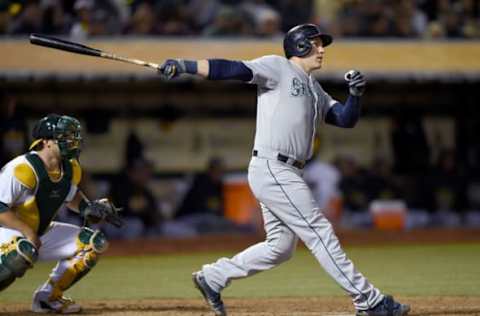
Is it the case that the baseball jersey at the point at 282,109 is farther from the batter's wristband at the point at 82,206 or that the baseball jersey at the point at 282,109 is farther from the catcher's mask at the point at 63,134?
the batter's wristband at the point at 82,206

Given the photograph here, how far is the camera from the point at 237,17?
1383cm

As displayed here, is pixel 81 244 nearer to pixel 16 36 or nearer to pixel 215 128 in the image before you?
pixel 16 36

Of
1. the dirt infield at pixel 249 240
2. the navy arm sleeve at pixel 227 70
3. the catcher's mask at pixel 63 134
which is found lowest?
the dirt infield at pixel 249 240

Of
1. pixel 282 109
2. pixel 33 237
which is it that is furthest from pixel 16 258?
pixel 282 109

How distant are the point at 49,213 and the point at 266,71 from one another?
1711 millimetres

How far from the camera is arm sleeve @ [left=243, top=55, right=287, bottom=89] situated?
6.25m

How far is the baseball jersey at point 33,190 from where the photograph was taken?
21.7 feet

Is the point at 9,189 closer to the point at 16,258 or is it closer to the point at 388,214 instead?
the point at 16,258

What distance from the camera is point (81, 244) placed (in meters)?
6.96

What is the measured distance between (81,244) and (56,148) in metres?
0.65

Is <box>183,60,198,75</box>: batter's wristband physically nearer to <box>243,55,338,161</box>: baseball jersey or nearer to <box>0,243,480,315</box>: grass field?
<box>243,55,338,161</box>: baseball jersey

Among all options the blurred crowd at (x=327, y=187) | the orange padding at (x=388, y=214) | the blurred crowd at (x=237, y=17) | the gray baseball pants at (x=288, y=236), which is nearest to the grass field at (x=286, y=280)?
the gray baseball pants at (x=288, y=236)

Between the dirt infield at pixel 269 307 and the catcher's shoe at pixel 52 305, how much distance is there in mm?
71

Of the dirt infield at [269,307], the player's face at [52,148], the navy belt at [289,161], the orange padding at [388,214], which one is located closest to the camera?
the navy belt at [289,161]
